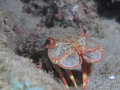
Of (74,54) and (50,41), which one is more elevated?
(50,41)

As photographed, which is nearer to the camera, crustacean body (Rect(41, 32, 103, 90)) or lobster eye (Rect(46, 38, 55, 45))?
crustacean body (Rect(41, 32, 103, 90))

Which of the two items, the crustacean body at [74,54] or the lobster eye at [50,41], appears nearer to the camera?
the crustacean body at [74,54]

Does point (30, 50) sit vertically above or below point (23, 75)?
below

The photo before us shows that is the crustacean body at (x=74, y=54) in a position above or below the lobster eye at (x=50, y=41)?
below

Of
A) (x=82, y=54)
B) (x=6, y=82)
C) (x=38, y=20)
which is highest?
(x=6, y=82)

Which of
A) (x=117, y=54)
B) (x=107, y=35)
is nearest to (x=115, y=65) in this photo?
(x=117, y=54)

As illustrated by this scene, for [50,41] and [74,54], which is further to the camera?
[50,41]

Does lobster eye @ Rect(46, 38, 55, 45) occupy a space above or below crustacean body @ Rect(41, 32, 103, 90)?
above

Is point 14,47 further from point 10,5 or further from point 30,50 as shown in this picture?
point 10,5
